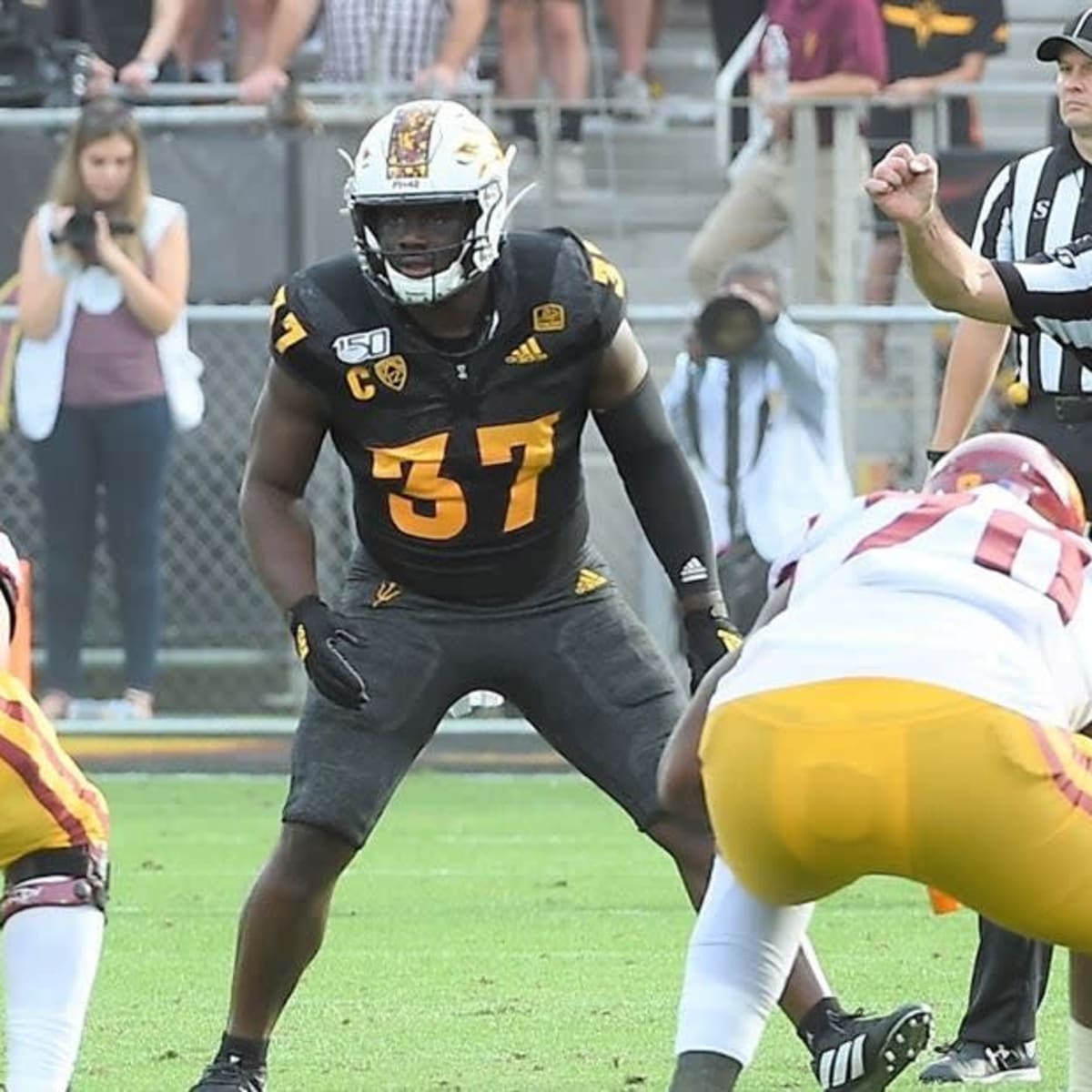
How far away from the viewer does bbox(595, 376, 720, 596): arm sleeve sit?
640 centimetres

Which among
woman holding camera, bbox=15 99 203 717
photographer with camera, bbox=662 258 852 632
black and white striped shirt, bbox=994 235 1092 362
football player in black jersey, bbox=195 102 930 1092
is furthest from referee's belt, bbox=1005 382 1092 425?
woman holding camera, bbox=15 99 203 717

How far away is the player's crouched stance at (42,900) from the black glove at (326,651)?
0.99 m

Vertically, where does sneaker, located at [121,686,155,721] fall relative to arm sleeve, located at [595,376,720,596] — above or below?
below

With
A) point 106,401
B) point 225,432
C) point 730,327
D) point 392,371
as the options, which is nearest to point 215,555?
point 225,432

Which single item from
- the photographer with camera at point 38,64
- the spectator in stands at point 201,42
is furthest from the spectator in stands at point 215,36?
the photographer with camera at point 38,64

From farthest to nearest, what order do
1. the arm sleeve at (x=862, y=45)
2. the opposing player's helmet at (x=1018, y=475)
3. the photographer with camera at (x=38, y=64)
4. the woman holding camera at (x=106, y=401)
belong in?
the arm sleeve at (x=862, y=45)
the photographer with camera at (x=38, y=64)
the woman holding camera at (x=106, y=401)
the opposing player's helmet at (x=1018, y=475)

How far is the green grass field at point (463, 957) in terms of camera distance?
6.58 metres

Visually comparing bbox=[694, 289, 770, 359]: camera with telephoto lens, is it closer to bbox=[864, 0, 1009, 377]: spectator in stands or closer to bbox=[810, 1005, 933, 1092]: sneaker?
bbox=[864, 0, 1009, 377]: spectator in stands

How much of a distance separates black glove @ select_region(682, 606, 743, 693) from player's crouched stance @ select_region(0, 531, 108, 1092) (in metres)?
1.56

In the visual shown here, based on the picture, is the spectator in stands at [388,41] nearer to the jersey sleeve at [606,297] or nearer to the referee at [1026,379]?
the referee at [1026,379]

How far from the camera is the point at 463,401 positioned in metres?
6.23

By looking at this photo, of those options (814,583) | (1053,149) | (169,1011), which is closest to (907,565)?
(814,583)

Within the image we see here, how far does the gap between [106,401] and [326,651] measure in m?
6.07

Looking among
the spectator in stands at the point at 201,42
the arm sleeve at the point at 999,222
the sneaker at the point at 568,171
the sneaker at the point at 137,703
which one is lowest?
the sneaker at the point at 137,703
